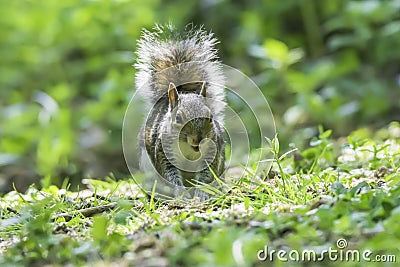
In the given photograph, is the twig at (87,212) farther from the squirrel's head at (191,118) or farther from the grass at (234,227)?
the squirrel's head at (191,118)

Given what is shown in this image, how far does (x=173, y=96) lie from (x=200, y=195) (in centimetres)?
53

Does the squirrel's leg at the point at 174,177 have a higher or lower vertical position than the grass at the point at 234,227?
higher

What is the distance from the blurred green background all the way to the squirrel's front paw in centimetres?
198

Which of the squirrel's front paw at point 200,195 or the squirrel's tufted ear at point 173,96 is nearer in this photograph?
the squirrel's front paw at point 200,195

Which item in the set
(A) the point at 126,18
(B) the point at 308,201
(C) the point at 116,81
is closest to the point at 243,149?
(B) the point at 308,201

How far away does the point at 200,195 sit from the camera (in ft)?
11.7

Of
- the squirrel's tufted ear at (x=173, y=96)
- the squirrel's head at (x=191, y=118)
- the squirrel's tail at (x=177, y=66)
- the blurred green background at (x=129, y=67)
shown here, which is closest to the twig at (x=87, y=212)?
the squirrel's head at (x=191, y=118)

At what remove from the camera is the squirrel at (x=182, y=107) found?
3572mm

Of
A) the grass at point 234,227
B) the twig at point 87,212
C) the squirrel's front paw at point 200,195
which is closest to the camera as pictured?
the grass at point 234,227

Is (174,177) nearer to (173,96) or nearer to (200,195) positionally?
(200,195)

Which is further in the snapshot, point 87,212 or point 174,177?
point 174,177

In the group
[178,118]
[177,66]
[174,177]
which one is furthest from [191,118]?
[177,66]

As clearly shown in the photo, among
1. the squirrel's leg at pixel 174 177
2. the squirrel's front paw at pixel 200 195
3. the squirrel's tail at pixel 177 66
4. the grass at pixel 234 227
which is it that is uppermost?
the squirrel's tail at pixel 177 66

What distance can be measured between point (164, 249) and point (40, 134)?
14.1ft
